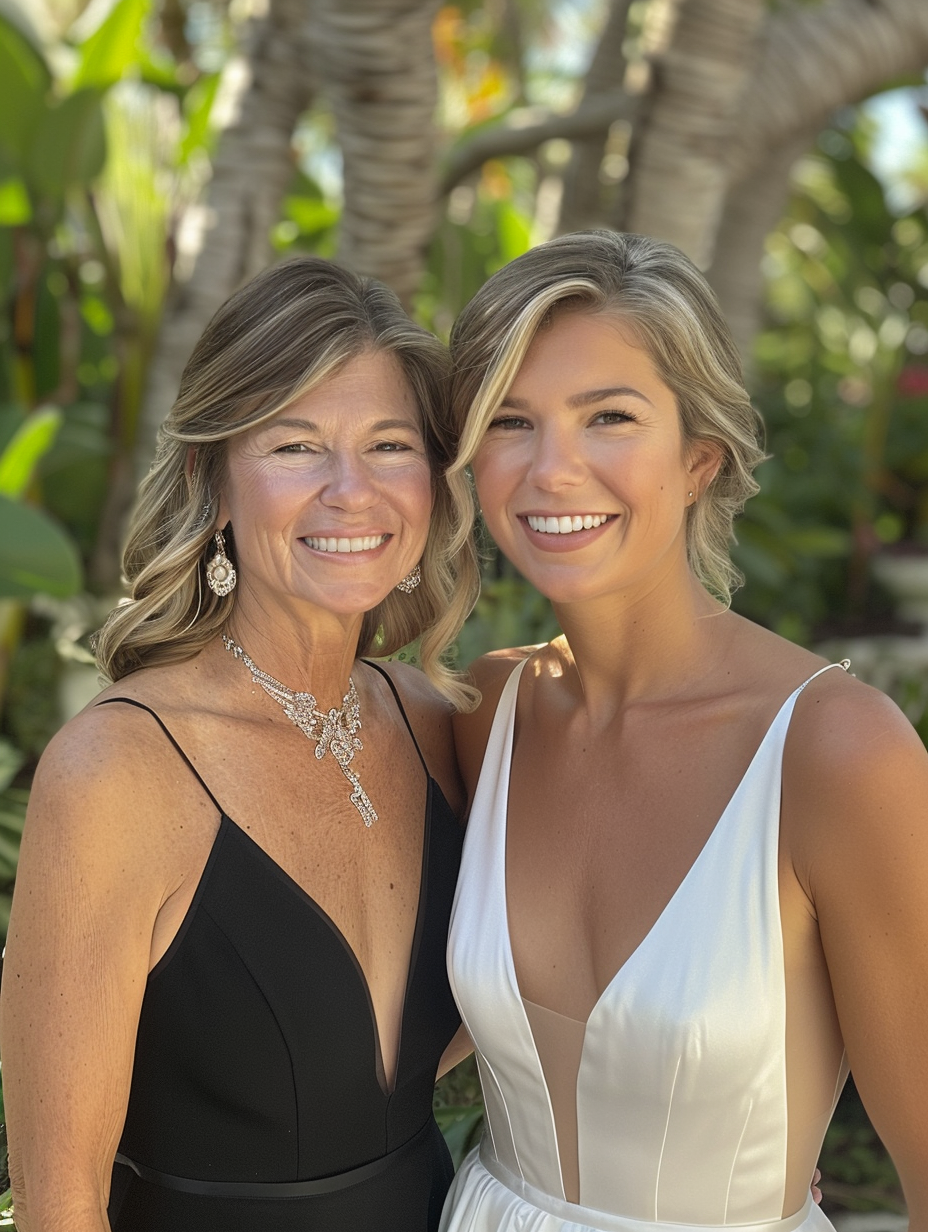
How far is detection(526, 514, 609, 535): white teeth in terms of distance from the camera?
214 centimetres

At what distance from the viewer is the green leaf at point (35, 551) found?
12.1ft

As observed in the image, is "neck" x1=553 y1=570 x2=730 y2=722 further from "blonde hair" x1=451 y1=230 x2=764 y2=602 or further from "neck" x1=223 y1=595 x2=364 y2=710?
"neck" x1=223 y1=595 x2=364 y2=710

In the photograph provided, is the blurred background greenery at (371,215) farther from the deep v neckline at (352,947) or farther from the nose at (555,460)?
the nose at (555,460)

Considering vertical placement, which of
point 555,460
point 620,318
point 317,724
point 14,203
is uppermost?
point 14,203

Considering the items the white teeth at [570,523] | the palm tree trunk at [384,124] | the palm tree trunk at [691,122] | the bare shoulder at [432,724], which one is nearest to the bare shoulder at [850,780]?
the white teeth at [570,523]

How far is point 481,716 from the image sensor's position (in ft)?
8.68

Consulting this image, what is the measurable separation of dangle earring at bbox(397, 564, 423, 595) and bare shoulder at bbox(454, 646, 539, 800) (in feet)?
0.80

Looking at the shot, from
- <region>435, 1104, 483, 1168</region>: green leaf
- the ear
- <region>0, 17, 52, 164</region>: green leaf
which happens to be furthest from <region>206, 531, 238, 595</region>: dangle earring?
<region>0, 17, 52, 164</region>: green leaf

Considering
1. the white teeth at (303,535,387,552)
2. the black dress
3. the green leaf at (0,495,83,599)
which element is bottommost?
the black dress

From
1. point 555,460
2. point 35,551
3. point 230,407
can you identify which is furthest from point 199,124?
point 555,460

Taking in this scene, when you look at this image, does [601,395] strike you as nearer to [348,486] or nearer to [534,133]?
[348,486]

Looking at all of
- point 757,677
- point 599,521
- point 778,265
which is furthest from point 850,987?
point 778,265

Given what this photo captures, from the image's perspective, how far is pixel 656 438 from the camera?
2.17 meters

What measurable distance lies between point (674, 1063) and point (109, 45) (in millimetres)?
4235
